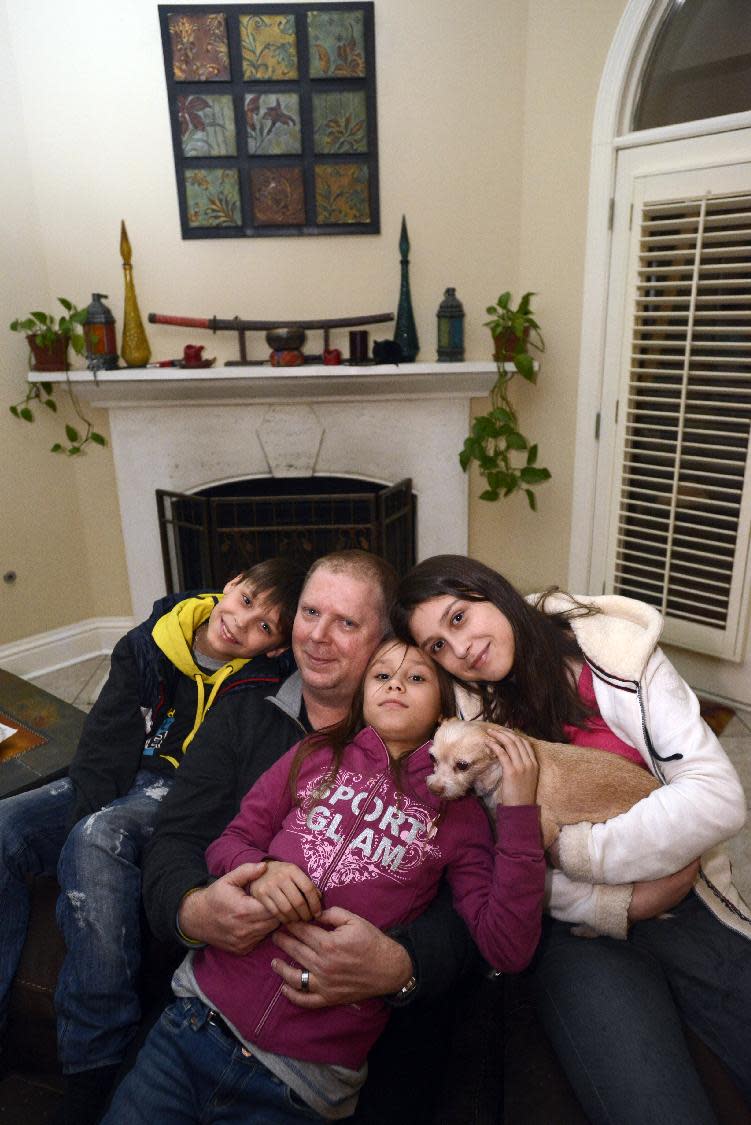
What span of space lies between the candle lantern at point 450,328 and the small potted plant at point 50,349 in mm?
1344

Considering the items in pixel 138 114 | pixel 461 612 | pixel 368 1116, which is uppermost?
pixel 138 114

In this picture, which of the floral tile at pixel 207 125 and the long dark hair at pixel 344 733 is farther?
the floral tile at pixel 207 125

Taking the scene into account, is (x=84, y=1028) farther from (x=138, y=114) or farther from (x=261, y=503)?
(x=138, y=114)

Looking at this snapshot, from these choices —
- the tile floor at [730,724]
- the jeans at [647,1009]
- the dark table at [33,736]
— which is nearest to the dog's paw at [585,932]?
the jeans at [647,1009]

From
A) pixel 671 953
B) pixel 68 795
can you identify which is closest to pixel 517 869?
pixel 671 953

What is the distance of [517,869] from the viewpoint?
3.31 feet

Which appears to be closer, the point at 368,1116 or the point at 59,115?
the point at 368,1116

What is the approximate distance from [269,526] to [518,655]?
1967 millimetres

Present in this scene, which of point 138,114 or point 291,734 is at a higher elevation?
point 138,114

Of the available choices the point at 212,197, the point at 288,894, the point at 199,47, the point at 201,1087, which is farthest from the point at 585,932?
the point at 199,47

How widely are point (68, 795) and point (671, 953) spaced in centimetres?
111

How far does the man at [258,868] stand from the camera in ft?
3.28

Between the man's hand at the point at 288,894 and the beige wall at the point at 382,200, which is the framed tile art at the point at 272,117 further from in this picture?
the man's hand at the point at 288,894

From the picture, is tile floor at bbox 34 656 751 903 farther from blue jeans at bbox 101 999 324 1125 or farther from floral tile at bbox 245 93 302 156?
floral tile at bbox 245 93 302 156
